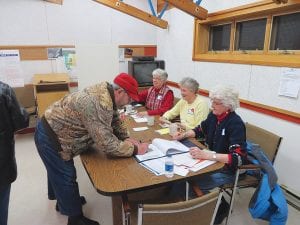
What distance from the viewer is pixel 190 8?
2.90 metres

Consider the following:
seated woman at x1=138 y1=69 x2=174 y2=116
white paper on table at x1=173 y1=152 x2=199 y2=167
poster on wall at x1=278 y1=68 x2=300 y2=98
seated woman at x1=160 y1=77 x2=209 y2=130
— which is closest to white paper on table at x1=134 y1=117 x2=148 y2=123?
seated woman at x1=160 y1=77 x2=209 y2=130

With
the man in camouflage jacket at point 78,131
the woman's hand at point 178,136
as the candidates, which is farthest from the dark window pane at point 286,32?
the man in camouflage jacket at point 78,131

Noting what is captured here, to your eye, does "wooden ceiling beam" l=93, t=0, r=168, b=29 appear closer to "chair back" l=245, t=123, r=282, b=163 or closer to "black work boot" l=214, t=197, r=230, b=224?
"chair back" l=245, t=123, r=282, b=163

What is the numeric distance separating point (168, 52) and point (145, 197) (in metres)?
3.28

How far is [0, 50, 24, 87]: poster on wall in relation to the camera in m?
3.88

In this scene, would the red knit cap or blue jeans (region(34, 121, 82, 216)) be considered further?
blue jeans (region(34, 121, 82, 216))

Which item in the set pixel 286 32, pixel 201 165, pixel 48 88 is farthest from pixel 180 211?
pixel 48 88

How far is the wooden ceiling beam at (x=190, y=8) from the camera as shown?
9.05 feet

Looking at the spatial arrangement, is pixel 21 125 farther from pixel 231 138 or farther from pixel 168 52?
pixel 168 52

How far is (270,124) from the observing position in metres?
2.45

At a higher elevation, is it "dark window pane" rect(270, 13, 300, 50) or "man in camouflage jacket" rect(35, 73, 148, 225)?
"dark window pane" rect(270, 13, 300, 50)

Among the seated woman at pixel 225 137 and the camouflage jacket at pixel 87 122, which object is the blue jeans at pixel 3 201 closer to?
the camouflage jacket at pixel 87 122

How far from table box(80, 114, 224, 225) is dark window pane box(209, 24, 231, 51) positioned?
217 centimetres

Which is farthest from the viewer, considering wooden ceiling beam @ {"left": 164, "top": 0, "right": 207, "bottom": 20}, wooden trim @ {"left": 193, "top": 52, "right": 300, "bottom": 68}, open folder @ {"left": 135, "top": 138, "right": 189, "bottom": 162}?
wooden ceiling beam @ {"left": 164, "top": 0, "right": 207, "bottom": 20}
